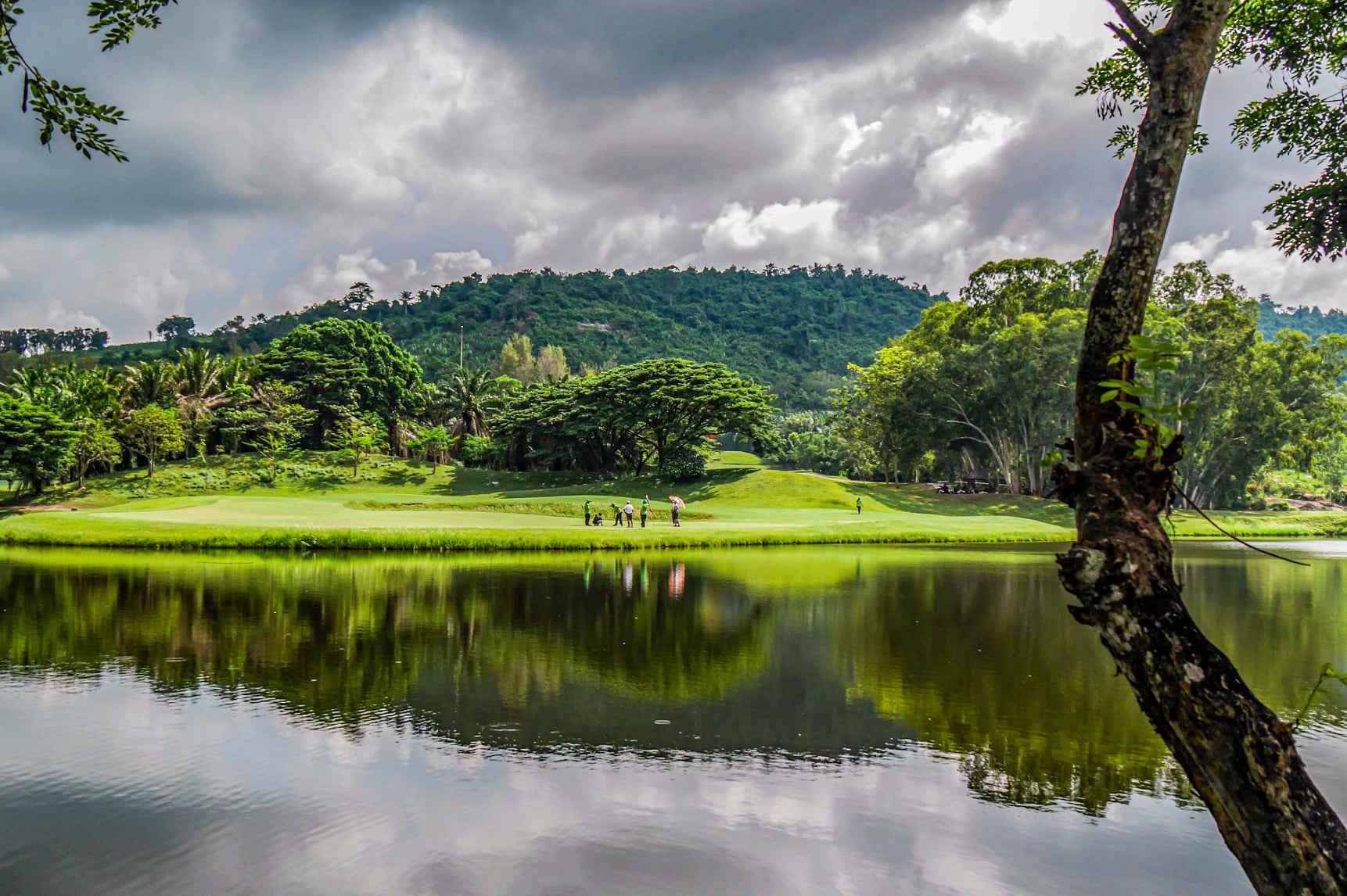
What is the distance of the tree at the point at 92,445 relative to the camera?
5238 centimetres

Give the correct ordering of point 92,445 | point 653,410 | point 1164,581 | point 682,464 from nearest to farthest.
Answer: point 1164,581 → point 92,445 → point 682,464 → point 653,410

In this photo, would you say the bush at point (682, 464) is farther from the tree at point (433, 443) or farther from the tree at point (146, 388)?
the tree at point (146, 388)

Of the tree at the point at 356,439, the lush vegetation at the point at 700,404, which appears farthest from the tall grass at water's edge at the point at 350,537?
the tree at the point at 356,439

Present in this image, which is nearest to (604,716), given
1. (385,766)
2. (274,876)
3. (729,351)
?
(385,766)

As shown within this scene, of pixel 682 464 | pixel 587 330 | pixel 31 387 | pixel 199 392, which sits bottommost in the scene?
pixel 682 464

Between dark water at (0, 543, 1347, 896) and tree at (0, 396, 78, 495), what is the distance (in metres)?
35.7

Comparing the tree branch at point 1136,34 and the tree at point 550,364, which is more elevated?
the tree at point 550,364

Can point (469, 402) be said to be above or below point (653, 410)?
above

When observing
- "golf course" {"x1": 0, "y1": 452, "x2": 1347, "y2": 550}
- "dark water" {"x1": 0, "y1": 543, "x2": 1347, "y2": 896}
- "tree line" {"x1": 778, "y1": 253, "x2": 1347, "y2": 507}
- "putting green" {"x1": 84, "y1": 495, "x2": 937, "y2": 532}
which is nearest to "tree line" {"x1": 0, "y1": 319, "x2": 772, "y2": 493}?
"golf course" {"x1": 0, "y1": 452, "x2": 1347, "y2": 550}

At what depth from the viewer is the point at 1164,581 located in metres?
3.46

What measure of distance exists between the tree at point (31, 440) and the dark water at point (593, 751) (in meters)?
35.7

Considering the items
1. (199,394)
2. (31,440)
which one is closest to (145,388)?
(199,394)

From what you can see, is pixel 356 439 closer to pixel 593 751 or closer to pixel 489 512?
pixel 489 512

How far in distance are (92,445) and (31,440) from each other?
7332 mm
